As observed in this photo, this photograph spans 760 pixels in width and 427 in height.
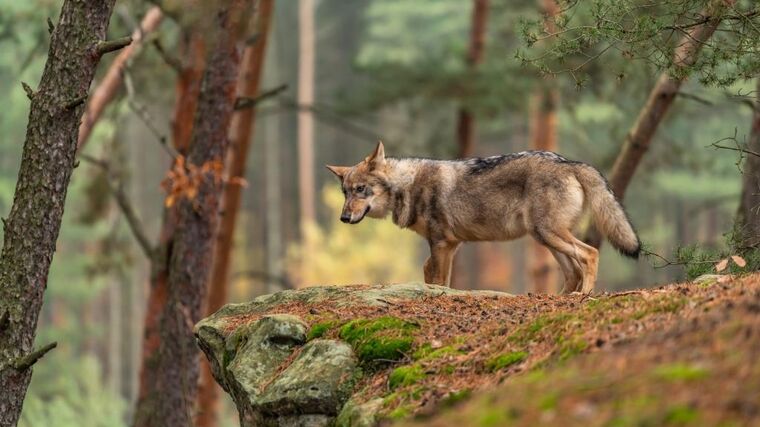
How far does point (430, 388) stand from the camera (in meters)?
5.50

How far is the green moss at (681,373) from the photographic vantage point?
390cm

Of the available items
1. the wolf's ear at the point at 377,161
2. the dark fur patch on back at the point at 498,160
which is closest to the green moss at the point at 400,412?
the dark fur patch on back at the point at 498,160

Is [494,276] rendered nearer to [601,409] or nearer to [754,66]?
[754,66]

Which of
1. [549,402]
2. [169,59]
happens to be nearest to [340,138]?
[169,59]

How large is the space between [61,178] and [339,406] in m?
2.89

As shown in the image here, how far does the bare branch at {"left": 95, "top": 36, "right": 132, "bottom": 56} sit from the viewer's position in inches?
291

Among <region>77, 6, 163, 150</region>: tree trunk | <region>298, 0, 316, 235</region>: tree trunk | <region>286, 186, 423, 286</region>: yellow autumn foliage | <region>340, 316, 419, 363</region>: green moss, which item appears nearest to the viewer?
<region>340, 316, 419, 363</region>: green moss

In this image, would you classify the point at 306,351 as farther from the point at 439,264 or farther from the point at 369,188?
the point at 369,188

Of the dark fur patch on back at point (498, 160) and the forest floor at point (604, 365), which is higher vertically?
the dark fur patch on back at point (498, 160)

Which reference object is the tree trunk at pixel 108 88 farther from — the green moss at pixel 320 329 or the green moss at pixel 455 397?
the green moss at pixel 455 397

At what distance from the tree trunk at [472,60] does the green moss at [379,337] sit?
12380 millimetres

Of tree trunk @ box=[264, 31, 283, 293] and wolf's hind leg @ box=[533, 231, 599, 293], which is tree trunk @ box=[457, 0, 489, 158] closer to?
wolf's hind leg @ box=[533, 231, 599, 293]

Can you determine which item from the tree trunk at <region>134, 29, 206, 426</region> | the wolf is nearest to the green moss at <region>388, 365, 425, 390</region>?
the wolf

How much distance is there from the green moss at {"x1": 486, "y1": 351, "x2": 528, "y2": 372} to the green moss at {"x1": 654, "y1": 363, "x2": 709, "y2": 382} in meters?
1.51
